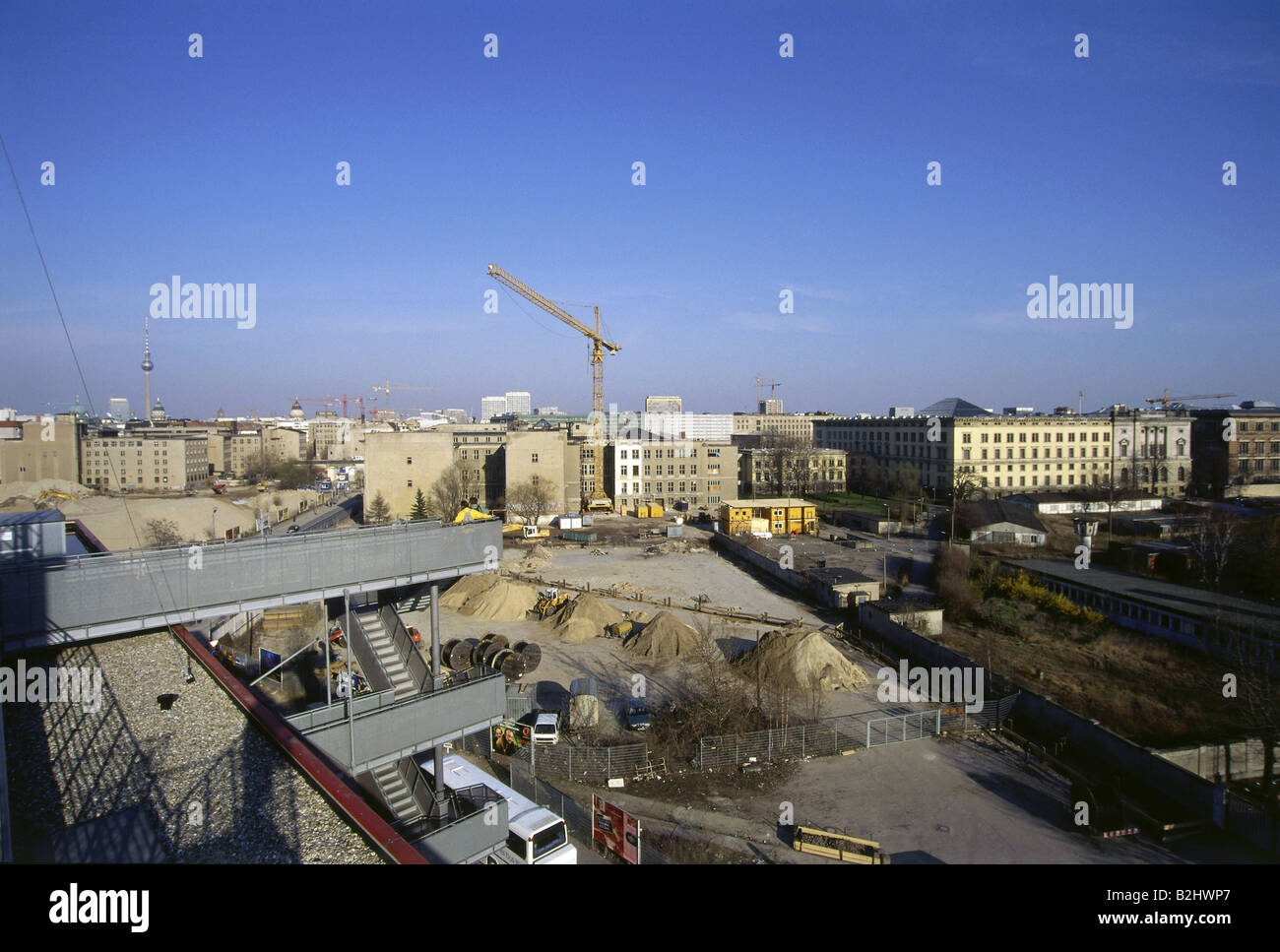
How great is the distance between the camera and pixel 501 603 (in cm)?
1822

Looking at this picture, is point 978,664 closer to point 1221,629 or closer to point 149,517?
point 1221,629

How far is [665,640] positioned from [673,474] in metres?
22.7

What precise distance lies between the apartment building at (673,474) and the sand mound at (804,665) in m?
23.3

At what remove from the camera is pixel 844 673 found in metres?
13.0

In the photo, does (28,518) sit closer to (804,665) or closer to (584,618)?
(584,618)

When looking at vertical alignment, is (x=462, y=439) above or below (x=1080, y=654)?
above

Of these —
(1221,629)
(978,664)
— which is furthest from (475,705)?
(1221,629)

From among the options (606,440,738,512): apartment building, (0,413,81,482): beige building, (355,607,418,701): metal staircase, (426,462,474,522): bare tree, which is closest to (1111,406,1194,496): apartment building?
(606,440,738,512): apartment building

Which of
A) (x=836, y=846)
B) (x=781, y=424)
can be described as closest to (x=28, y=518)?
(x=836, y=846)

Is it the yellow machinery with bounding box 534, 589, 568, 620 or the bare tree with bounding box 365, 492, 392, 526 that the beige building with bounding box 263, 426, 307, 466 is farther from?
the yellow machinery with bounding box 534, 589, 568, 620

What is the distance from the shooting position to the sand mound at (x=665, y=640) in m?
14.8

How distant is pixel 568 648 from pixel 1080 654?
→ 1016 cm

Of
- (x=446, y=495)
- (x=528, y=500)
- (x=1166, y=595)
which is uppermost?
(x=446, y=495)
